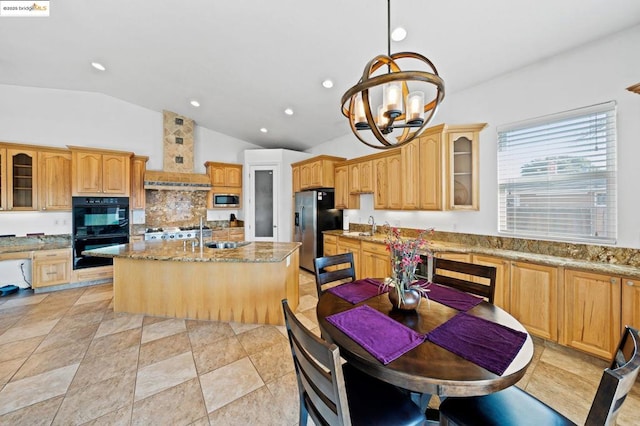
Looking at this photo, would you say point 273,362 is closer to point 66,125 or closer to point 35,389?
point 35,389

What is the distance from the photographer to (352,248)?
4.32 metres

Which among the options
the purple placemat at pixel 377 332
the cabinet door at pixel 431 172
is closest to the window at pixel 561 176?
the cabinet door at pixel 431 172

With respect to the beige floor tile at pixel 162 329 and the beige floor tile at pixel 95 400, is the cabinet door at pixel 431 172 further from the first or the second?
the beige floor tile at pixel 95 400

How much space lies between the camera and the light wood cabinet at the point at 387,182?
3.82 meters

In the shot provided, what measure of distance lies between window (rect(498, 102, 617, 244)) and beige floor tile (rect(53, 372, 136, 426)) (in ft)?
13.5

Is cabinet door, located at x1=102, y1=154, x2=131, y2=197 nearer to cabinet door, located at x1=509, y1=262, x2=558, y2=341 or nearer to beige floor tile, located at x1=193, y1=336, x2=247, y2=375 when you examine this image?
beige floor tile, located at x1=193, y1=336, x2=247, y2=375

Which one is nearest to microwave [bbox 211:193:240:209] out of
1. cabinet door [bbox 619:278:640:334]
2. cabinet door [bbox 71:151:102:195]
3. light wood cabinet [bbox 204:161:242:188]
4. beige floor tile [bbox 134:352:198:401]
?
light wood cabinet [bbox 204:161:242:188]

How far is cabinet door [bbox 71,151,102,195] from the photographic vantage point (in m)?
4.09

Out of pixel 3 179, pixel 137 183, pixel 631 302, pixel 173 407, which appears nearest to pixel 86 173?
pixel 137 183

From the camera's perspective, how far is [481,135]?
3188 mm

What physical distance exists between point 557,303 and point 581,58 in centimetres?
242

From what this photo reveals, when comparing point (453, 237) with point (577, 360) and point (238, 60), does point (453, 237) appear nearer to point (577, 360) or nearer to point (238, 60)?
point (577, 360)

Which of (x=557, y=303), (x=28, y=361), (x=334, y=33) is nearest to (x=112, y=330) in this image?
(x=28, y=361)

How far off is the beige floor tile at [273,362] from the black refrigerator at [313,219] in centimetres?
254
